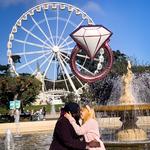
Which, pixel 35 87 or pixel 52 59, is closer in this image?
pixel 35 87

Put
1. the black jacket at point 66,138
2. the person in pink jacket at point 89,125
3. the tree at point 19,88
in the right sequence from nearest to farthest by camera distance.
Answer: the black jacket at point 66,138 < the person in pink jacket at point 89,125 < the tree at point 19,88

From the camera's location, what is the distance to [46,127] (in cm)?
3081

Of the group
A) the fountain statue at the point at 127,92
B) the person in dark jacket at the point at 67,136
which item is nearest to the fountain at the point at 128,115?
the fountain statue at the point at 127,92

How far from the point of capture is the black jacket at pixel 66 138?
5.98 metres

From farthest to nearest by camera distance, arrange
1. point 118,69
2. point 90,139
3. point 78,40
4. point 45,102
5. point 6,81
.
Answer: point 45,102, point 118,69, point 6,81, point 78,40, point 90,139

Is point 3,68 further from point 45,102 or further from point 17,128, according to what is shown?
point 17,128

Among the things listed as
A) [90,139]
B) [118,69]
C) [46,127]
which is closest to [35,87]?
[46,127]

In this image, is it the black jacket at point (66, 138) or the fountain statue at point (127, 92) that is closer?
the black jacket at point (66, 138)

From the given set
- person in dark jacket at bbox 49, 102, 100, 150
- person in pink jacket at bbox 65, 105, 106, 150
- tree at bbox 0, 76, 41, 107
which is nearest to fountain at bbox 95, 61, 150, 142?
person in pink jacket at bbox 65, 105, 106, 150

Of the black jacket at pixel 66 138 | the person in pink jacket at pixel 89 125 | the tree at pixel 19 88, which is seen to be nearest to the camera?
the black jacket at pixel 66 138

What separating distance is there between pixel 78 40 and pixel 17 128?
844 centimetres

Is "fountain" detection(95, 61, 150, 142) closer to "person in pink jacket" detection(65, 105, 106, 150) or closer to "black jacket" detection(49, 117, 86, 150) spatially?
"person in pink jacket" detection(65, 105, 106, 150)

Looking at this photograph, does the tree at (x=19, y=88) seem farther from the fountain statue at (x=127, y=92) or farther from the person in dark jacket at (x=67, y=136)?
the person in dark jacket at (x=67, y=136)

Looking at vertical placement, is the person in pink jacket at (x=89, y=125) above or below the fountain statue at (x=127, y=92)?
below
